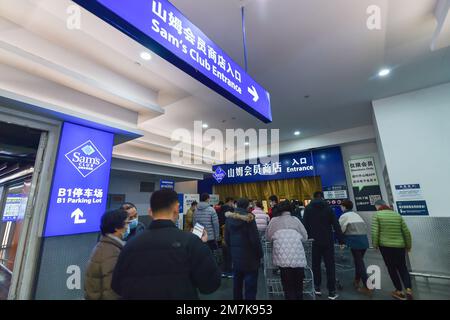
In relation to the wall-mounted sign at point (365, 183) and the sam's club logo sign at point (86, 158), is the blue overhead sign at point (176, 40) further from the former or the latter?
the wall-mounted sign at point (365, 183)

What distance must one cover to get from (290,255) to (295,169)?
5634 mm

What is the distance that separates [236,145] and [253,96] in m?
5.75

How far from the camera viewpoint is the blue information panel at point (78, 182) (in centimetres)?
279

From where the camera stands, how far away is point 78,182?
3014mm

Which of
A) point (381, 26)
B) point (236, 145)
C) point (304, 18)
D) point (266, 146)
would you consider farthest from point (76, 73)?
point (266, 146)

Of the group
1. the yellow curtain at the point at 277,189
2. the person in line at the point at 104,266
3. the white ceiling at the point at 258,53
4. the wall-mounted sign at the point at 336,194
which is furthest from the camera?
the yellow curtain at the point at 277,189

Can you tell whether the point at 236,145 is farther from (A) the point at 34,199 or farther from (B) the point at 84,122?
(A) the point at 34,199

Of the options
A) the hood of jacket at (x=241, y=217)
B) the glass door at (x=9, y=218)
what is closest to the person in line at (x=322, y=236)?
the hood of jacket at (x=241, y=217)

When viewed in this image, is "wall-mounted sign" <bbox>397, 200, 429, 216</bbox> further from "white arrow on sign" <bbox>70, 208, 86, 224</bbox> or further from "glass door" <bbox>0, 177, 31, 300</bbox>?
"glass door" <bbox>0, 177, 31, 300</bbox>

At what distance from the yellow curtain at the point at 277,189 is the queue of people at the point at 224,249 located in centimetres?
371

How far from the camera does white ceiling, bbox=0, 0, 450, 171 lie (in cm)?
237

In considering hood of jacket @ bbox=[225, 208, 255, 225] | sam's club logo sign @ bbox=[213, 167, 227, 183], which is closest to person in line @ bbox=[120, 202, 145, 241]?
hood of jacket @ bbox=[225, 208, 255, 225]

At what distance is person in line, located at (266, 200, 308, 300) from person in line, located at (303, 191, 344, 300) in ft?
2.30

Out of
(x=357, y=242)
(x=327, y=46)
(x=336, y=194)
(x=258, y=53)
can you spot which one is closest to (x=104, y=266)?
(x=258, y=53)
